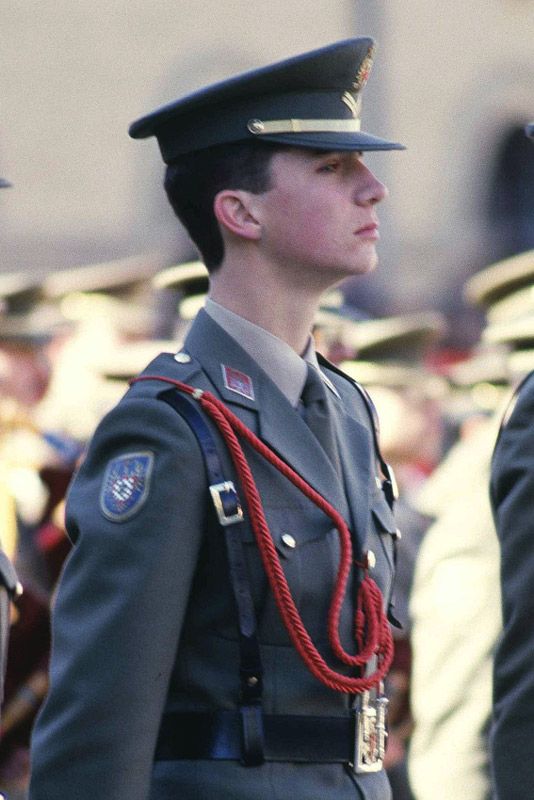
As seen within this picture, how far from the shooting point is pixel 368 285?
54.2 feet

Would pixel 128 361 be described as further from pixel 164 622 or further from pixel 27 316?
pixel 164 622

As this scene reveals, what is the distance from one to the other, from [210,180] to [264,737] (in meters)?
0.98

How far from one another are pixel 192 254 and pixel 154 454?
11.5 m

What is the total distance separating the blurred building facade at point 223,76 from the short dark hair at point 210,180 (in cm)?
1013

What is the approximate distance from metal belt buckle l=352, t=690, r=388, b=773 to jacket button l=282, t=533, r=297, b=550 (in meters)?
0.26

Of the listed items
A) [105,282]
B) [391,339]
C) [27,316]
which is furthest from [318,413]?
[105,282]

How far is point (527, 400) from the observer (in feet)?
11.2

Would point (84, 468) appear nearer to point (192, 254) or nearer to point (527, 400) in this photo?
point (527, 400)

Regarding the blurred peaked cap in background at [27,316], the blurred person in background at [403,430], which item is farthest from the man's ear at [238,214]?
the blurred peaked cap in background at [27,316]

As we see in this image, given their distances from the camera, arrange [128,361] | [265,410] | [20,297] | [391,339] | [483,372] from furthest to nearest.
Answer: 1. [483,372]
2. [20,297]
3. [391,339]
4. [128,361]
5. [265,410]

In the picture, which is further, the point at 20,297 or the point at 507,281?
the point at 20,297

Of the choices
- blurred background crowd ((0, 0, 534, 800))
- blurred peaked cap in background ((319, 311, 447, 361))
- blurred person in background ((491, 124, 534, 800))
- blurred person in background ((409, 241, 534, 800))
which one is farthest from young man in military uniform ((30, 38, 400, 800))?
blurred peaked cap in background ((319, 311, 447, 361))

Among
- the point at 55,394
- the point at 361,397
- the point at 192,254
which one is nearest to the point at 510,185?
the point at 192,254

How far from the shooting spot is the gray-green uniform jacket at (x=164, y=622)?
303 centimetres
